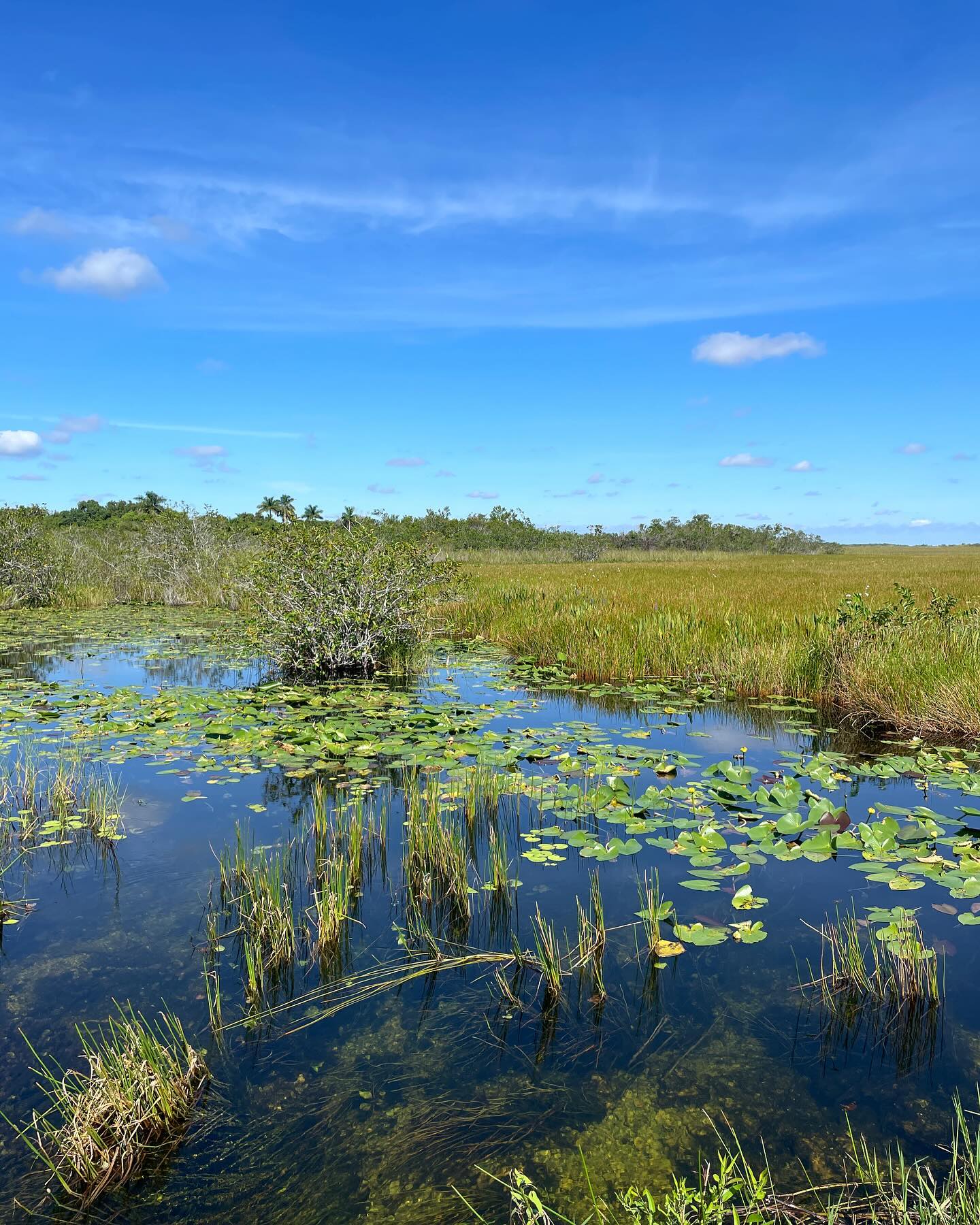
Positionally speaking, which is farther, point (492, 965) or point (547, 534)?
point (547, 534)

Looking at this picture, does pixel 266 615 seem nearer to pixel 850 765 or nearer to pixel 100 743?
pixel 100 743

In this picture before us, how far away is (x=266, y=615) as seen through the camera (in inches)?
450

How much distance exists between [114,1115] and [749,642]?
10649 mm

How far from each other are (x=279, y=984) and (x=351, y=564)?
8159 millimetres

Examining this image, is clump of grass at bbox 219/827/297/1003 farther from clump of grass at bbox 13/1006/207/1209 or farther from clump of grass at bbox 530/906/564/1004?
clump of grass at bbox 530/906/564/1004

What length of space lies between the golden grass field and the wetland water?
3.48ft

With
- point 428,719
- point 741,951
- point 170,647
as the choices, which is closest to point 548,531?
point 170,647

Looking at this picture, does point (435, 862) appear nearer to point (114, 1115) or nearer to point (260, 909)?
point (260, 909)

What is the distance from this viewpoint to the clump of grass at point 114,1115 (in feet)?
8.43

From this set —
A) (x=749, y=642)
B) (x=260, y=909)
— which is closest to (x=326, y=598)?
(x=749, y=642)

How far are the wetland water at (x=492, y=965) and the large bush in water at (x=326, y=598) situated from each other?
314 cm

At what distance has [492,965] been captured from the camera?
3.92 metres

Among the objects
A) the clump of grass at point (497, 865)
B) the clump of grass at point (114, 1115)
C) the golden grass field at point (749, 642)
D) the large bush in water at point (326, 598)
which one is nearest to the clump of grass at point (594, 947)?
the clump of grass at point (497, 865)

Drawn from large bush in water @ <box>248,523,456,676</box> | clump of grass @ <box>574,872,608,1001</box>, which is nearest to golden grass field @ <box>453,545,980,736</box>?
large bush in water @ <box>248,523,456,676</box>
